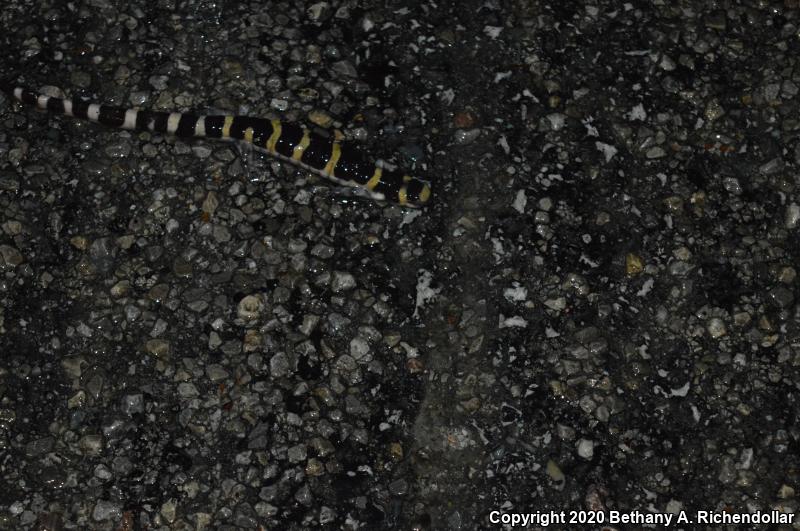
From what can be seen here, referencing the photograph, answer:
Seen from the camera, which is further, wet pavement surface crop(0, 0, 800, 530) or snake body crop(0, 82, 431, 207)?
snake body crop(0, 82, 431, 207)

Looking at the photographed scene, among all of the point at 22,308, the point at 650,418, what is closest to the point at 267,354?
the point at 22,308

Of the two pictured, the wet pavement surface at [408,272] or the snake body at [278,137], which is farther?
the snake body at [278,137]

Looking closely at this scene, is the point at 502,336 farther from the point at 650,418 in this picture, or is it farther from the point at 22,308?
the point at 22,308

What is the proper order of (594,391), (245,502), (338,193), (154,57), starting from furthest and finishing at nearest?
1. (154,57)
2. (338,193)
3. (594,391)
4. (245,502)

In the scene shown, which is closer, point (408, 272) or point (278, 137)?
point (408, 272)

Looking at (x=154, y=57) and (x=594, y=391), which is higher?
(x=154, y=57)

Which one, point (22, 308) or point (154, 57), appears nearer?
point (22, 308)

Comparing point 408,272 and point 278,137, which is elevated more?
point 278,137

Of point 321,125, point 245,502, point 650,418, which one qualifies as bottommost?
point 245,502
